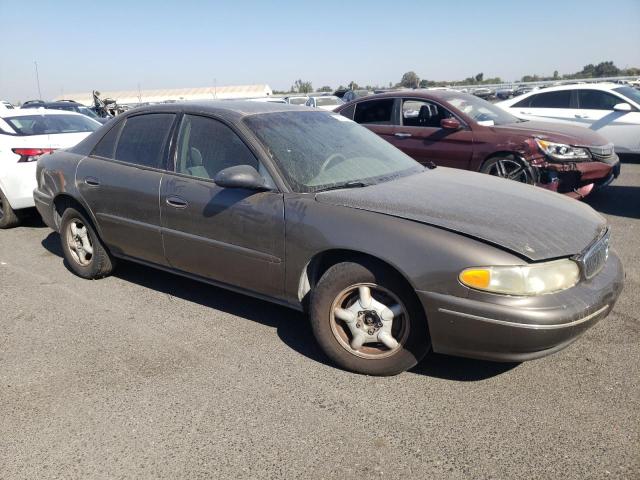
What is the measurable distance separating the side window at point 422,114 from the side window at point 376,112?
233mm

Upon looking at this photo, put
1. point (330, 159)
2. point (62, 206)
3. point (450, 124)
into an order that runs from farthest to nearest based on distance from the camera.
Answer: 1. point (450, 124)
2. point (62, 206)
3. point (330, 159)

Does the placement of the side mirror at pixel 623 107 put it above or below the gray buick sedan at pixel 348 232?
above

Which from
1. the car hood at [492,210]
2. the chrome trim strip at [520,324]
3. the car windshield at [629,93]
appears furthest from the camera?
the car windshield at [629,93]

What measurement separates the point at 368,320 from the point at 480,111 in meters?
5.23

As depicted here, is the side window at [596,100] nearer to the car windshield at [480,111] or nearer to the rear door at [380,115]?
the car windshield at [480,111]

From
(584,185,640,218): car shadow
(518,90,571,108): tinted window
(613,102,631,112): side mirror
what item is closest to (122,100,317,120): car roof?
(584,185,640,218): car shadow

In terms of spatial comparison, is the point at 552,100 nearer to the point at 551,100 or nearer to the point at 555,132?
the point at 551,100

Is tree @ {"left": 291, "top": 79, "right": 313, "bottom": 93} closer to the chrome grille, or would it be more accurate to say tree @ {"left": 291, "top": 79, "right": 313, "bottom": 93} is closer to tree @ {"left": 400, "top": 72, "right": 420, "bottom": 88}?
tree @ {"left": 400, "top": 72, "right": 420, "bottom": 88}

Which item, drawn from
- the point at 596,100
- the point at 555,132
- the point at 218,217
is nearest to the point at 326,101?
the point at 596,100

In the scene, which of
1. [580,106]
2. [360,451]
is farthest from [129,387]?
[580,106]

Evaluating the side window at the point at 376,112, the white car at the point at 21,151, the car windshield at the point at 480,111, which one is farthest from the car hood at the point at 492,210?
the white car at the point at 21,151

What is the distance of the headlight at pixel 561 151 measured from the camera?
6391 mm

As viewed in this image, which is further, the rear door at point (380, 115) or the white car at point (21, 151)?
the rear door at point (380, 115)

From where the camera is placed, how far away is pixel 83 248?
4672mm
